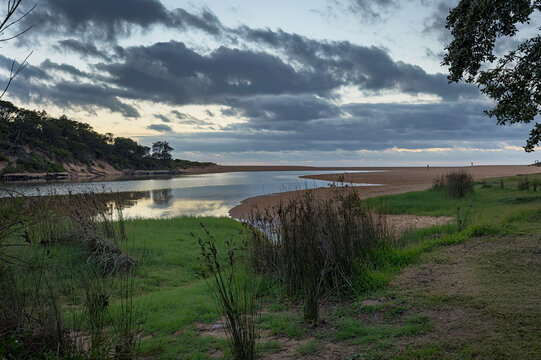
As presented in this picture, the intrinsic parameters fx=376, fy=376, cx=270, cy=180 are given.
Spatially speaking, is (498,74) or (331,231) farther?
(498,74)

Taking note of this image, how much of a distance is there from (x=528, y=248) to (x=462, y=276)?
87.5 inches

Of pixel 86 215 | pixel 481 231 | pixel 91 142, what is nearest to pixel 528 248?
pixel 481 231

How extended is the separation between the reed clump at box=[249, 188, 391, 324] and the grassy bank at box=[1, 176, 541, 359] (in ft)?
0.62

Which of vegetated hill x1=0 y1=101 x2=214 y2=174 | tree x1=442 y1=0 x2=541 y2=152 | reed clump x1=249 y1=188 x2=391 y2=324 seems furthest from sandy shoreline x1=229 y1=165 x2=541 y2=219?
vegetated hill x1=0 y1=101 x2=214 y2=174

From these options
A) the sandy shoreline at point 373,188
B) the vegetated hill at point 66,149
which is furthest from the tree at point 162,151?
the sandy shoreline at point 373,188

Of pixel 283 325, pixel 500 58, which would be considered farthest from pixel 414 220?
pixel 283 325

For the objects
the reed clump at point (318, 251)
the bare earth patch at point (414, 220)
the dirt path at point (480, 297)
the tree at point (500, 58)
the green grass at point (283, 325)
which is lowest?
the bare earth patch at point (414, 220)

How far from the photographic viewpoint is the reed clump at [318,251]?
5586 mm

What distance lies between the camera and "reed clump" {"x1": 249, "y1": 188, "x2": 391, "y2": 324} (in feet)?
18.3

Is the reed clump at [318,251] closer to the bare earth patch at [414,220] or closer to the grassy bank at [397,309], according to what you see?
the grassy bank at [397,309]

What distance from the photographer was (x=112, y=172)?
8681 centimetres

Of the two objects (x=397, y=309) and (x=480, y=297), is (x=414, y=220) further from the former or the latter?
(x=397, y=309)

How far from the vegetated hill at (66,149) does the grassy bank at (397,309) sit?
58166mm

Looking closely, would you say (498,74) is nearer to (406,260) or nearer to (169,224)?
(406,260)
